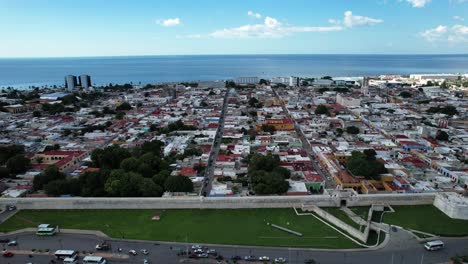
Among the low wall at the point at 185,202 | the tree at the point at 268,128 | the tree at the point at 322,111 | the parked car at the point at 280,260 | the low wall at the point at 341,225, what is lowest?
the parked car at the point at 280,260

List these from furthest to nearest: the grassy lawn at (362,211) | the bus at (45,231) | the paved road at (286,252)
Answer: the grassy lawn at (362,211) < the bus at (45,231) < the paved road at (286,252)

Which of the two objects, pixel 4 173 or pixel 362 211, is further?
pixel 4 173

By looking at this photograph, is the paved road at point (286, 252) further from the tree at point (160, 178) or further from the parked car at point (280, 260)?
the tree at point (160, 178)

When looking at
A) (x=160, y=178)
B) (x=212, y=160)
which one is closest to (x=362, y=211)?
(x=160, y=178)

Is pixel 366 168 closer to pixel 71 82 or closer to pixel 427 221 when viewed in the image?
pixel 427 221

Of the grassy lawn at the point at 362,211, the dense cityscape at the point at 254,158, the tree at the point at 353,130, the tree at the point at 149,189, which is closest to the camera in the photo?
the grassy lawn at the point at 362,211

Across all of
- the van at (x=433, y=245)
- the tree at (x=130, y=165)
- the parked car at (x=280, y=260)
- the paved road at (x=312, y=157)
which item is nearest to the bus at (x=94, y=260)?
the parked car at (x=280, y=260)

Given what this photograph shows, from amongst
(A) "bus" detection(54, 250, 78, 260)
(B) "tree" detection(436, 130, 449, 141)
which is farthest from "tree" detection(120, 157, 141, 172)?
(B) "tree" detection(436, 130, 449, 141)
